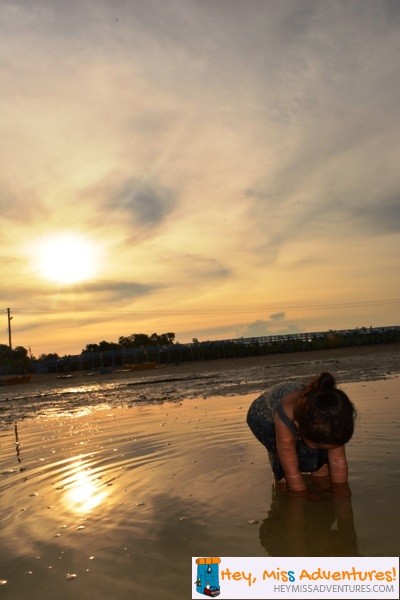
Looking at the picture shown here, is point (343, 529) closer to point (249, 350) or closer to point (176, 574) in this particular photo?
point (176, 574)

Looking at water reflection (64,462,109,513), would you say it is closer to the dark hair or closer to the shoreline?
the dark hair

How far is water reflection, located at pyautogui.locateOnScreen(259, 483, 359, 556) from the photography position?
3.93m

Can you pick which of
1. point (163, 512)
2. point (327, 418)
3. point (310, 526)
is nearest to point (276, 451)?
point (310, 526)

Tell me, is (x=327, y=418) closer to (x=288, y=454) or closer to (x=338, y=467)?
(x=288, y=454)

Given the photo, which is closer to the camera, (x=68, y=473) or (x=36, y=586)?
(x=36, y=586)

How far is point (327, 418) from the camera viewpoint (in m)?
4.24

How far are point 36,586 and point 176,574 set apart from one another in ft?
2.99

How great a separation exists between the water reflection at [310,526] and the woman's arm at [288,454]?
12cm

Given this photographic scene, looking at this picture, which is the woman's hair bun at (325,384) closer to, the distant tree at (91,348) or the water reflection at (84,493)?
the water reflection at (84,493)

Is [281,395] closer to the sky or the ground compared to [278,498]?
closer to the sky

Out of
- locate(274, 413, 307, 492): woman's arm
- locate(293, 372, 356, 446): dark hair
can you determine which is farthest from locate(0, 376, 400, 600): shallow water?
locate(293, 372, 356, 446): dark hair

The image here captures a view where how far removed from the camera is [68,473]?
22.5 feet

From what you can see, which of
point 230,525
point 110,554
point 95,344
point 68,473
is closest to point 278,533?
point 230,525

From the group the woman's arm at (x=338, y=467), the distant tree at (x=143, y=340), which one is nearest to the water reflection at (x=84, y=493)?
the woman's arm at (x=338, y=467)
